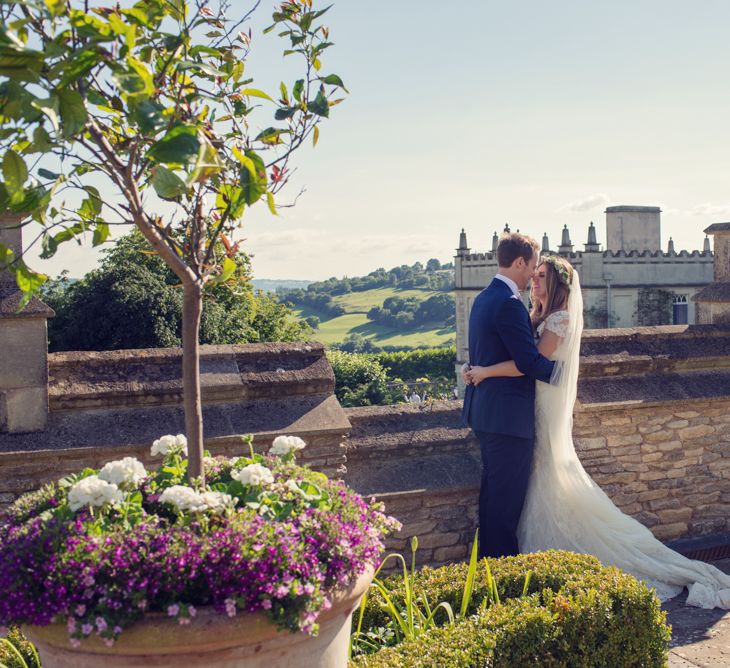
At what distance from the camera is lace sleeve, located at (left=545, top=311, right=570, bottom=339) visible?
4.82 metres

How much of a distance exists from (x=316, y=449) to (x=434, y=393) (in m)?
37.4

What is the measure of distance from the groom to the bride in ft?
0.35

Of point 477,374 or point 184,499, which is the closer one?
point 184,499

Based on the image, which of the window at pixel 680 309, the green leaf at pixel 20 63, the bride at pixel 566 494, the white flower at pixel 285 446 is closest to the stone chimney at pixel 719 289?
the bride at pixel 566 494

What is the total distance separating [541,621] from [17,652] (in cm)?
202

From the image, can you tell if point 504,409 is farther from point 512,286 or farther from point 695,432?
point 695,432

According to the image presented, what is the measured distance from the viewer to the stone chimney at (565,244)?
1959 inches

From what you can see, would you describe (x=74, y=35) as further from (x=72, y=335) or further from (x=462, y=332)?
(x=462, y=332)

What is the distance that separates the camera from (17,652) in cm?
316

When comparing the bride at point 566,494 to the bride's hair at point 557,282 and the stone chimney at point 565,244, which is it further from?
the stone chimney at point 565,244

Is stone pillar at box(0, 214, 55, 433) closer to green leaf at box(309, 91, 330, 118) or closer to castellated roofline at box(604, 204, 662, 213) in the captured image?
green leaf at box(309, 91, 330, 118)

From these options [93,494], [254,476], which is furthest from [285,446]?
[93,494]

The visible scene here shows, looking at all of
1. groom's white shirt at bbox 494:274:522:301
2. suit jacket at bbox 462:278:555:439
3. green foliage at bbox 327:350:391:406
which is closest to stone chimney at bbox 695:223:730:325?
suit jacket at bbox 462:278:555:439

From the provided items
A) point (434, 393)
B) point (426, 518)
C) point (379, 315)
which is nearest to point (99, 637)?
point (426, 518)
